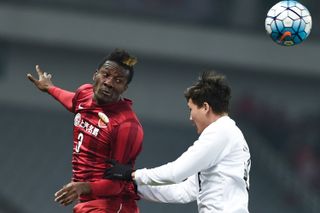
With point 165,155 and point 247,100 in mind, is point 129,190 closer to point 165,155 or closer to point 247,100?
point 165,155

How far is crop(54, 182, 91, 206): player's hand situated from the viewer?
5980mm

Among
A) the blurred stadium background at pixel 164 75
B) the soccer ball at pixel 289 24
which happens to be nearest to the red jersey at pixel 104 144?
the soccer ball at pixel 289 24

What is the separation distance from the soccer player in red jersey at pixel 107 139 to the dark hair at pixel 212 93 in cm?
56

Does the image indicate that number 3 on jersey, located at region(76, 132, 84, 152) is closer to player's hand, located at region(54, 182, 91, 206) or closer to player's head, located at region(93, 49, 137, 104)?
player's head, located at region(93, 49, 137, 104)

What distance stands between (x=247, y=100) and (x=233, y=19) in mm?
1650

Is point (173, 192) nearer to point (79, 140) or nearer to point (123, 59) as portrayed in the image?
point (79, 140)

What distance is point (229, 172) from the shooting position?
600 centimetres

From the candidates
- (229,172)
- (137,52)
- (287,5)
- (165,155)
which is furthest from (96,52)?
(229,172)

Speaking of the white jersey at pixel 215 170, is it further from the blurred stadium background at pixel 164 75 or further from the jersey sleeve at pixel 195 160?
the blurred stadium background at pixel 164 75

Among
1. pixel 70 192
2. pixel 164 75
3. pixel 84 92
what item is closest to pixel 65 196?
pixel 70 192

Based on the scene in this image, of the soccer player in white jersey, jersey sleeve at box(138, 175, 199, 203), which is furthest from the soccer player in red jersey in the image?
the soccer player in white jersey

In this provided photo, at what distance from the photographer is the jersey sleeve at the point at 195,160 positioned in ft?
19.3

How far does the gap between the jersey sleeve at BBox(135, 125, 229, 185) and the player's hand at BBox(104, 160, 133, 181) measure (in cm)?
17

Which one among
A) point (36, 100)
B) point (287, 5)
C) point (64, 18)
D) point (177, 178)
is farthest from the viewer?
point (36, 100)
